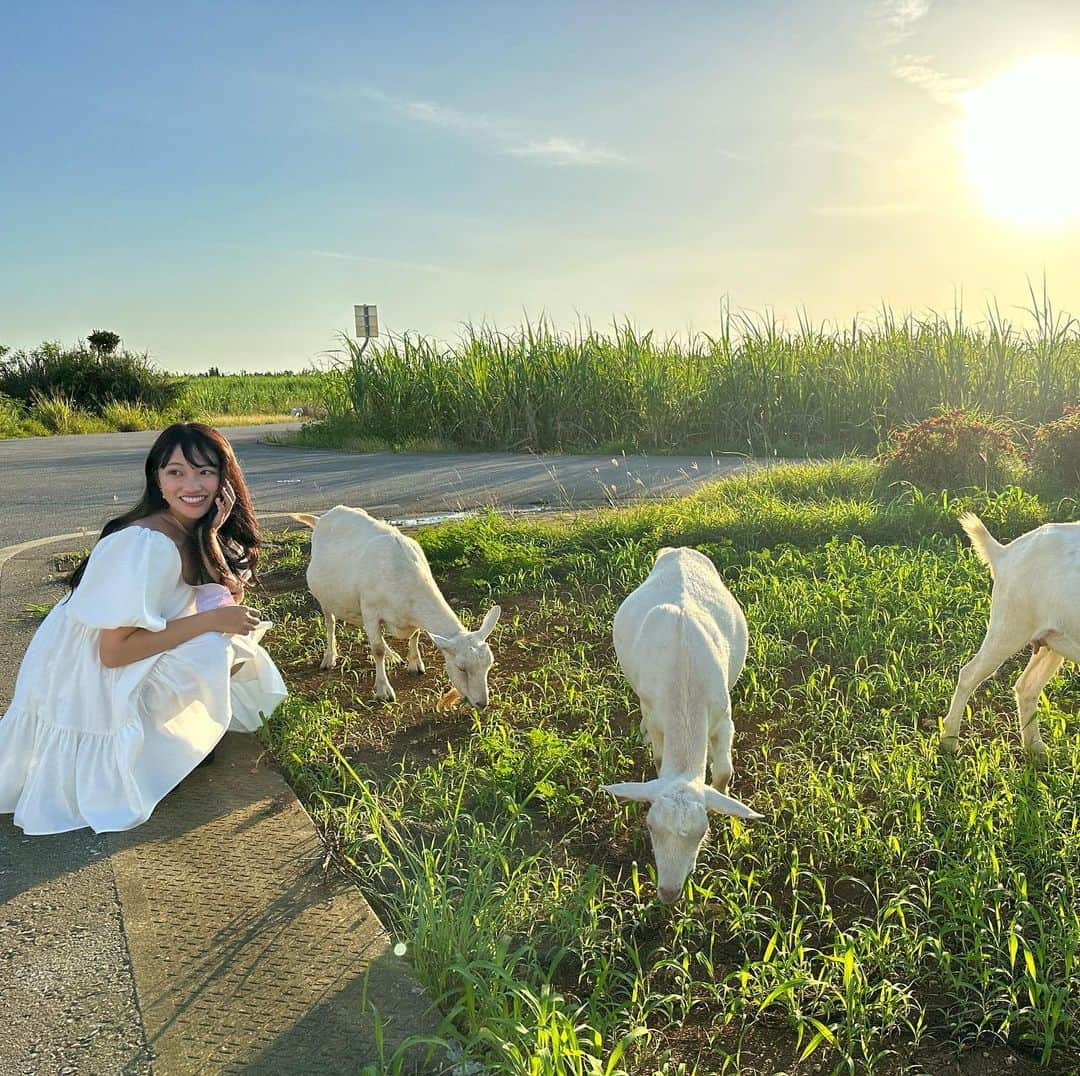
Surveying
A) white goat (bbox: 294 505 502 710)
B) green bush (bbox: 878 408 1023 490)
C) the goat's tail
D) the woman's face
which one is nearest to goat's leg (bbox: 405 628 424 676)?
white goat (bbox: 294 505 502 710)

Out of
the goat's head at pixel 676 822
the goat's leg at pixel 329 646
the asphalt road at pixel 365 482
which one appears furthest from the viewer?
the asphalt road at pixel 365 482

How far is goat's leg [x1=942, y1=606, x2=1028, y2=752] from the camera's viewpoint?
13.5 feet

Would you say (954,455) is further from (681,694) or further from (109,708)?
(109,708)

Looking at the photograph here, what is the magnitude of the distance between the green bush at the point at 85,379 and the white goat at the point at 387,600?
96.3 feet

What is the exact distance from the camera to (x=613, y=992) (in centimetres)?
282

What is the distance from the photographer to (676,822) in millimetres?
3014

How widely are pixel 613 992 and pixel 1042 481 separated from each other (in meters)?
8.57

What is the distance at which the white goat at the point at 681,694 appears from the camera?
3.04 metres

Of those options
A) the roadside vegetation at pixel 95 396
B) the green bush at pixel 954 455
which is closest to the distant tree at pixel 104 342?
the roadside vegetation at pixel 95 396

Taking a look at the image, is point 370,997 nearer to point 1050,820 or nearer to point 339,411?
point 1050,820

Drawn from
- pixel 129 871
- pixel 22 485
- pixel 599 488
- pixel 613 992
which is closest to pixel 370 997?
pixel 613 992

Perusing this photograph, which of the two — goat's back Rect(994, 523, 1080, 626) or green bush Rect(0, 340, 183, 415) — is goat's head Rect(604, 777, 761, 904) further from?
green bush Rect(0, 340, 183, 415)

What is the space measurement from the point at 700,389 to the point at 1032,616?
1361 cm

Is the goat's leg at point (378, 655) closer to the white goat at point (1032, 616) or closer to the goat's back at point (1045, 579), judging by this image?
the white goat at point (1032, 616)
